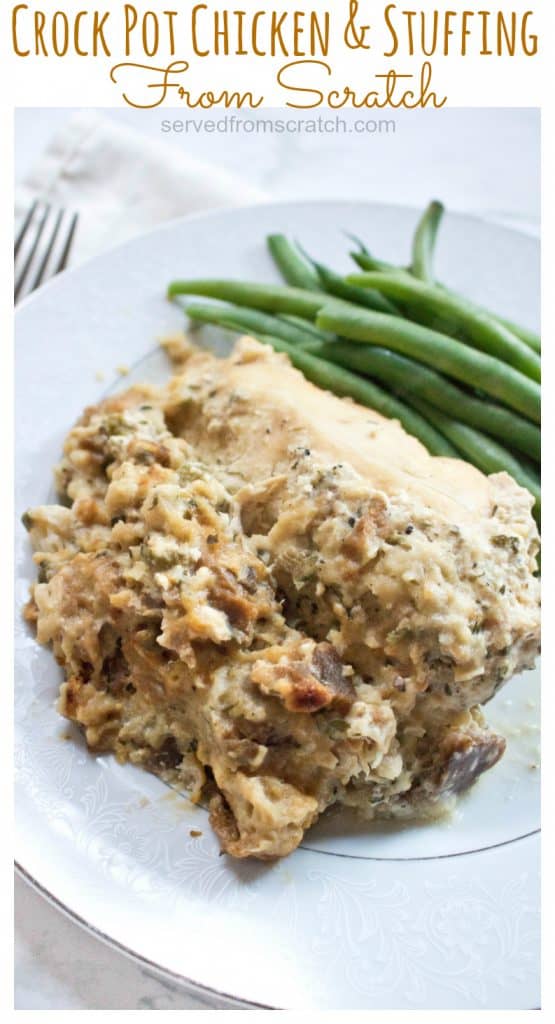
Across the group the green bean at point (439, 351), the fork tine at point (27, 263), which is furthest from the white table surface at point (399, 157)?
the green bean at point (439, 351)

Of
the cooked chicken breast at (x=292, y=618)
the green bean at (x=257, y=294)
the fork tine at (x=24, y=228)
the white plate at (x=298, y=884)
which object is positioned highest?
the fork tine at (x=24, y=228)

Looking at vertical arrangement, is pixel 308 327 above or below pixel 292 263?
below

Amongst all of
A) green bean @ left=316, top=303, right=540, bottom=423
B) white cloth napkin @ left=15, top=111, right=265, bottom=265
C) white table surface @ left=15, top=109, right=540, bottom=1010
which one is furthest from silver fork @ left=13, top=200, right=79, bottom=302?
green bean @ left=316, top=303, right=540, bottom=423

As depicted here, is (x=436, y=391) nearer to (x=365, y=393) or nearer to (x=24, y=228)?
(x=365, y=393)

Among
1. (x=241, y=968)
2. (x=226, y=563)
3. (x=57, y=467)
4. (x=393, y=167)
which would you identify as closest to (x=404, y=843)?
(x=241, y=968)

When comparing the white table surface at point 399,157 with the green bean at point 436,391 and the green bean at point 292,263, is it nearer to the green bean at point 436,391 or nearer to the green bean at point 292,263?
the green bean at point 292,263

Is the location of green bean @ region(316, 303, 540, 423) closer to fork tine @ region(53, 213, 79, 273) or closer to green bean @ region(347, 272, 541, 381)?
green bean @ region(347, 272, 541, 381)

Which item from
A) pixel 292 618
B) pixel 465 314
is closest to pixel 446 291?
pixel 465 314
